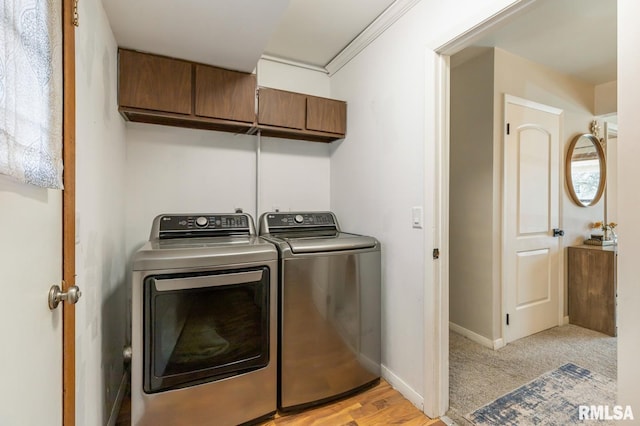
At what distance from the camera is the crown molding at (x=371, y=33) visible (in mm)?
1821

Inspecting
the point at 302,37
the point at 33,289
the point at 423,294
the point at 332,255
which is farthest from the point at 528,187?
the point at 33,289

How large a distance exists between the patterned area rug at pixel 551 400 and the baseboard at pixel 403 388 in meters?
0.26

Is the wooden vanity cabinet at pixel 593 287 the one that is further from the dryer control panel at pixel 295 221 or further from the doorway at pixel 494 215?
the dryer control panel at pixel 295 221

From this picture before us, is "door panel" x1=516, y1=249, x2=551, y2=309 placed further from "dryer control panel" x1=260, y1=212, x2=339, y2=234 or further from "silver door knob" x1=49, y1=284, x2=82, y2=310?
"silver door knob" x1=49, y1=284, x2=82, y2=310

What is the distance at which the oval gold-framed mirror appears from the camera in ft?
9.82

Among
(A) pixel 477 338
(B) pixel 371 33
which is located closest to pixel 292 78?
(B) pixel 371 33

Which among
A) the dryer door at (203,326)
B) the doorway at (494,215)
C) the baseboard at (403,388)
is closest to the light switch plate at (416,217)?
the doorway at (494,215)

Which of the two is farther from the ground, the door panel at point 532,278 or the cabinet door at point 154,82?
the cabinet door at point 154,82

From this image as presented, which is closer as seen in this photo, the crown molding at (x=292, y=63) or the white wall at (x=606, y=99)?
the crown molding at (x=292, y=63)

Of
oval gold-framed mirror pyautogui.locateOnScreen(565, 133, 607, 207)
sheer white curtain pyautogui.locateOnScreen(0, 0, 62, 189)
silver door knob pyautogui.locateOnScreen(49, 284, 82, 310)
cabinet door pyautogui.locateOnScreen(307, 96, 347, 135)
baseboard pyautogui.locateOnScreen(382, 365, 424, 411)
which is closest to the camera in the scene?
sheer white curtain pyautogui.locateOnScreen(0, 0, 62, 189)

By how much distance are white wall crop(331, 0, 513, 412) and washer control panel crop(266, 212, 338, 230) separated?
22 centimetres

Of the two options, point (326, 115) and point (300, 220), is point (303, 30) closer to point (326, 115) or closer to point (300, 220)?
point (326, 115)

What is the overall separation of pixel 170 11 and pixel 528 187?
3.06 meters

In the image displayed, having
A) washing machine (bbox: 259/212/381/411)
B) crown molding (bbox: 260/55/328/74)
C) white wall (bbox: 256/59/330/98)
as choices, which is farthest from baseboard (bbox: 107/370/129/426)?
crown molding (bbox: 260/55/328/74)
